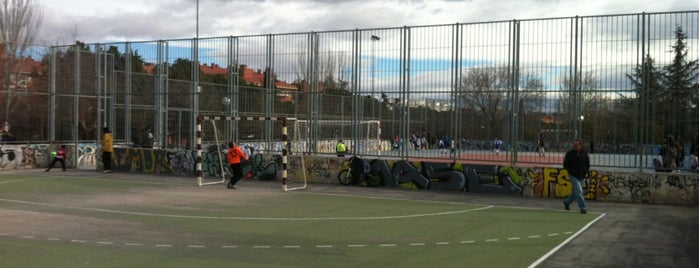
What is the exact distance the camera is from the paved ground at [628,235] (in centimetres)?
854

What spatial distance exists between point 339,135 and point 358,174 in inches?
82.9

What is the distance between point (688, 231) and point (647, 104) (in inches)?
230

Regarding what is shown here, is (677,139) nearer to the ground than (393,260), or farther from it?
farther from it

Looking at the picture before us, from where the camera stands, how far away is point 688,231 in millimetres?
11359

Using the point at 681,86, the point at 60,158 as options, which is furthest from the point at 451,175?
the point at 60,158

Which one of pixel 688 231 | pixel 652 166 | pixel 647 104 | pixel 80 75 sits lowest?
pixel 688 231

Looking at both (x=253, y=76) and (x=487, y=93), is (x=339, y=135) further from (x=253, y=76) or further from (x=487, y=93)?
(x=487, y=93)

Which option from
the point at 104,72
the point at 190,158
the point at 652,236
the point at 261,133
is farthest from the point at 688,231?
the point at 104,72

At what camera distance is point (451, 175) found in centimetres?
1862

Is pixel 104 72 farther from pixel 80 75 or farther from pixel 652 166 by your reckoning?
pixel 652 166

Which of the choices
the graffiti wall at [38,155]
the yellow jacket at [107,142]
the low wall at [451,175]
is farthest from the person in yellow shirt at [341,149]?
the graffiti wall at [38,155]

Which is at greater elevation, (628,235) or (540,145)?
(540,145)

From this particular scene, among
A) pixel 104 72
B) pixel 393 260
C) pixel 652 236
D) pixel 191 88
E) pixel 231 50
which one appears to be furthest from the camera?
pixel 104 72

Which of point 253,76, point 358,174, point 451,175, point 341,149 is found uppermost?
point 253,76
